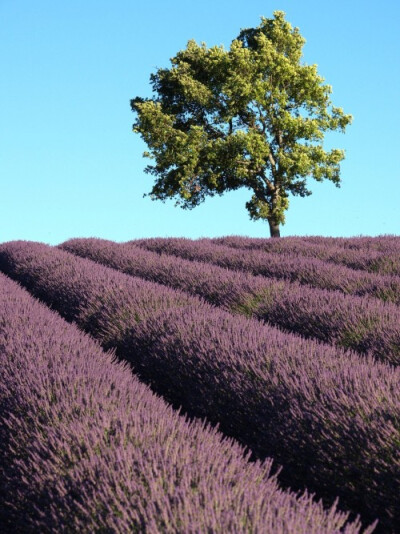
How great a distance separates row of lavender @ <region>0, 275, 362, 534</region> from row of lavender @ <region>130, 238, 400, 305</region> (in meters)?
4.29

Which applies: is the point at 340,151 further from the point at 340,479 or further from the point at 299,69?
the point at 340,479

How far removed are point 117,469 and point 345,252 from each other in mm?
8654

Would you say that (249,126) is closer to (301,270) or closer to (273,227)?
(273,227)

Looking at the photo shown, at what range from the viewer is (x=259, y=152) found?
22359 mm

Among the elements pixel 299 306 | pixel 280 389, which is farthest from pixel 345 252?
pixel 280 389

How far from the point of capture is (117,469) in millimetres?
2346

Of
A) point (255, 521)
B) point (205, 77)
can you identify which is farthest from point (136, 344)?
point (205, 77)

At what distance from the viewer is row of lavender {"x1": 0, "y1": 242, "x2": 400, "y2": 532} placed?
3053 mm

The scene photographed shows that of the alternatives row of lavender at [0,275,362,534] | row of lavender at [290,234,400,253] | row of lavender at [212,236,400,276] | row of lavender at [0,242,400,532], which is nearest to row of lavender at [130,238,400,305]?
row of lavender at [212,236,400,276]

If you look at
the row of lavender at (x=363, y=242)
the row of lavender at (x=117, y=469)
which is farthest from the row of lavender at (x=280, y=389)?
the row of lavender at (x=363, y=242)

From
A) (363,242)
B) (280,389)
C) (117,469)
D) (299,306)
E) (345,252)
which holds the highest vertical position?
(363,242)

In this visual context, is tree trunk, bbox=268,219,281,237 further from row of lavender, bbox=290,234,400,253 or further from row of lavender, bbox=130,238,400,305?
row of lavender, bbox=130,238,400,305

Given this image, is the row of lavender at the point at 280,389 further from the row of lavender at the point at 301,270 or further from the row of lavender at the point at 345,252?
the row of lavender at the point at 345,252

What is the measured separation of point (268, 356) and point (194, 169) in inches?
805
